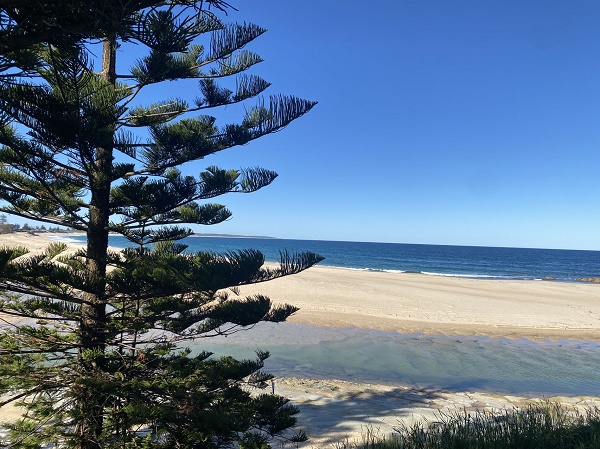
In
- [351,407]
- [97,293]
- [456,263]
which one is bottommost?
[456,263]

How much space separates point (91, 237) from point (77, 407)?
1276 mm

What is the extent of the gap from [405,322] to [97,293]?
34.6ft

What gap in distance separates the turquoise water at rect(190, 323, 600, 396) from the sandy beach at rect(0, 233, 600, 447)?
22.4 inches

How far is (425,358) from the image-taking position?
27.7 ft

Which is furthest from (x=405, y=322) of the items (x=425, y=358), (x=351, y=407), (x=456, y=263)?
(x=456, y=263)

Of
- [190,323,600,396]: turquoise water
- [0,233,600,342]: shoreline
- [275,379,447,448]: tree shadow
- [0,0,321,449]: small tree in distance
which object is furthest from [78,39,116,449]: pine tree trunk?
[0,233,600,342]: shoreline

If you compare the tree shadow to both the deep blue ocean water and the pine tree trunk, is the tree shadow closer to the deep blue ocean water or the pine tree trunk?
the pine tree trunk

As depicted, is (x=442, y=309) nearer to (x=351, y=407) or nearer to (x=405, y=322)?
(x=405, y=322)

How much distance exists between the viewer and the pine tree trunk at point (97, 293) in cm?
279

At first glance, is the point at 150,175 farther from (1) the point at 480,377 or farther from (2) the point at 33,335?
(1) the point at 480,377

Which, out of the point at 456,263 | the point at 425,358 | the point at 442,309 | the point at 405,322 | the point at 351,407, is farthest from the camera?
the point at 456,263

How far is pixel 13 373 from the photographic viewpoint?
8.86 feet

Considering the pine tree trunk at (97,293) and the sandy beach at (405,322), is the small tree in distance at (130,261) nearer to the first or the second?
the pine tree trunk at (97,293)

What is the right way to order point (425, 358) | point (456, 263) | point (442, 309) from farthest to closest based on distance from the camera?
point (456, 263) → point (442, 309) → point (425, 358)
